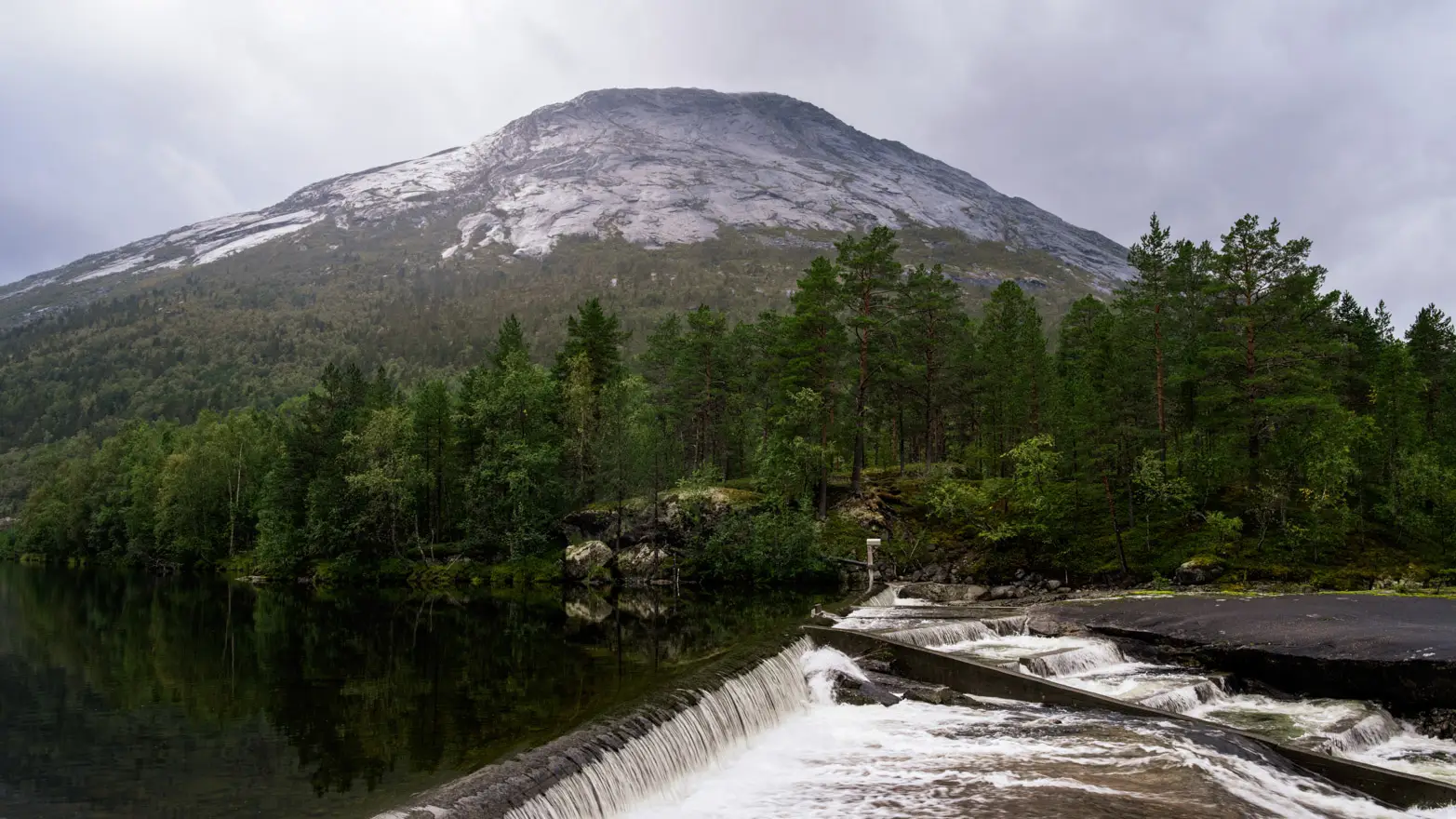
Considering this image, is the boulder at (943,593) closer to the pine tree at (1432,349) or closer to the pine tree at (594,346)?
the pine tree at (594,346)

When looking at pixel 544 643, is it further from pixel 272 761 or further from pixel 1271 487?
pixel 1271 487

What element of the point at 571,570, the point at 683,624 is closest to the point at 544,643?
the point at 683,624

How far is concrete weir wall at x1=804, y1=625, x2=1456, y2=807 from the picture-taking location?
12.9 metres

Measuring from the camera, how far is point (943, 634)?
83.1 ft

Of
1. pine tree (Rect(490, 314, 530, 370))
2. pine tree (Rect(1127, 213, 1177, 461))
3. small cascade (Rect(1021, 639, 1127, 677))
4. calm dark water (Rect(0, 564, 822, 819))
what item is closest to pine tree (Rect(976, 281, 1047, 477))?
pine tree (Rect(1127, 213, 1177, 461))

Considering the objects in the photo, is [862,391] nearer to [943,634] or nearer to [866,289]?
[866,289]

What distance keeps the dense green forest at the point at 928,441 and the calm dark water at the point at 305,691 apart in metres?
13.5

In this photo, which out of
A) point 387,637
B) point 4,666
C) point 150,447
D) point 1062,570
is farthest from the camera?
point 150,447

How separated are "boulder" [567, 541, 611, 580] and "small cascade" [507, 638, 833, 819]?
109ft

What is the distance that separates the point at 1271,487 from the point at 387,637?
43.1m

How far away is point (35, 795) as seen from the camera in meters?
13.2

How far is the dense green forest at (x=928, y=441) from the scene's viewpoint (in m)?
39.2

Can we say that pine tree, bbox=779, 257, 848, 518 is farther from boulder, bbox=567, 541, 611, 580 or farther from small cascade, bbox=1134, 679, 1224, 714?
small cascade, bbox=1134, 679, 1224, 714

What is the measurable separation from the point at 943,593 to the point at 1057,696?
19.8m
